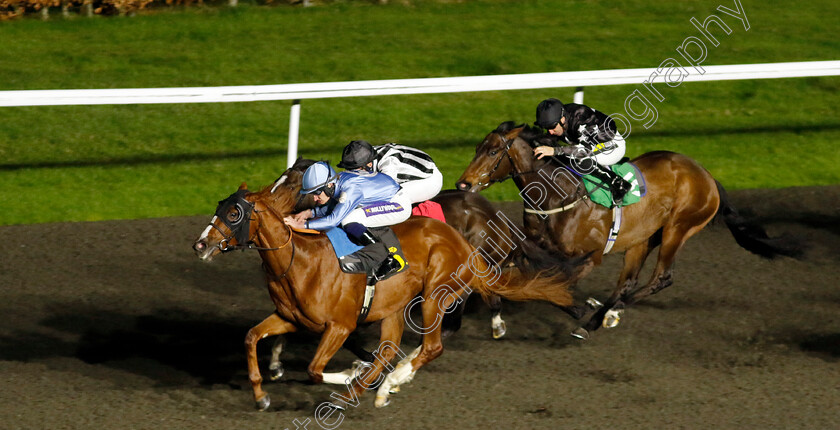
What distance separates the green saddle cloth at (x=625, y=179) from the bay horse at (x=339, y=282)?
2.69 feet

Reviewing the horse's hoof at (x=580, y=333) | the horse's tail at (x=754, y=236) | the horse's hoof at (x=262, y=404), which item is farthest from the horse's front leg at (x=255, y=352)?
the horse's tail at (x=754, y=236)

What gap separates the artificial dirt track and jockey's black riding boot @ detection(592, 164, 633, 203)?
89 centimetres

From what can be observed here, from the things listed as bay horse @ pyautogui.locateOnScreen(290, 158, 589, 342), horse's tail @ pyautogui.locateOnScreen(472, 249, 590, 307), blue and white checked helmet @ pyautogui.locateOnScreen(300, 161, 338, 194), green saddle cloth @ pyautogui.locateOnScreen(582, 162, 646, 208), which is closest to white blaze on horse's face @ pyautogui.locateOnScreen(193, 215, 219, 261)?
blue and white checked helmet @ pyautogui.locateOnScreen(300, 161, 338, 194)

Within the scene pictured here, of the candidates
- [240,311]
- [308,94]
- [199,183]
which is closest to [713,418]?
[240,311]

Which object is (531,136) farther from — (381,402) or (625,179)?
(381,402)

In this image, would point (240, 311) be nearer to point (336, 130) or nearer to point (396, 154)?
point (396, 154)

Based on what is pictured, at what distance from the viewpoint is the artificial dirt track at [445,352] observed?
5.47 meters

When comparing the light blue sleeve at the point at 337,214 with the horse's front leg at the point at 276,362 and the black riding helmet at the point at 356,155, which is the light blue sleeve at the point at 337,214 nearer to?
the black riding helmet at the point at 356,155

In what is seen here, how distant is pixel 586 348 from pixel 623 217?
3.31 feet

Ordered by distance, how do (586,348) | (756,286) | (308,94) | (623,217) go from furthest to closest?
(308,94) → (756,286) → (623,217) → (586,348)

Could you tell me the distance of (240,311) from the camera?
7086 mm

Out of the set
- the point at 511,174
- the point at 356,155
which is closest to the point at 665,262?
Result: the point at 511,174

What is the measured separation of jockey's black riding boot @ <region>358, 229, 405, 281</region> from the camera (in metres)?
5.62

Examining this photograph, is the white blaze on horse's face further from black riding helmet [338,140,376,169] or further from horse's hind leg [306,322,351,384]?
black riding helmet [338,140,376,169]
